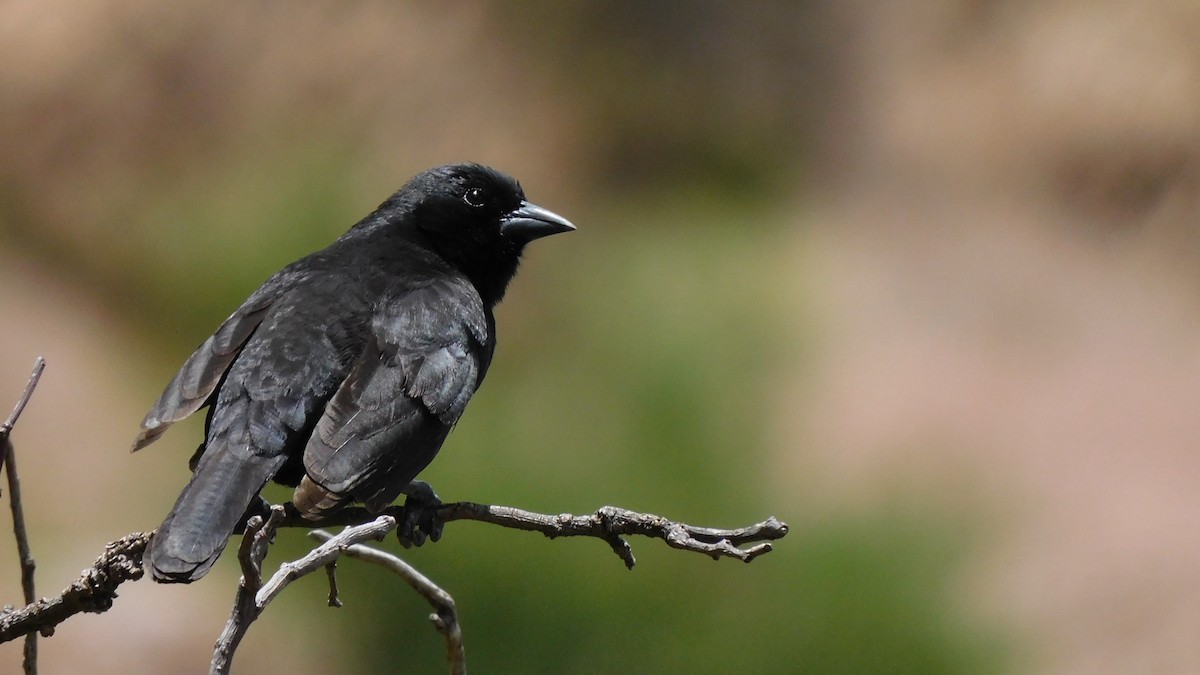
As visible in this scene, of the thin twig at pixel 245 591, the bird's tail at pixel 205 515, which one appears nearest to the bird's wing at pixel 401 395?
the bird's tail at pixel 205 515

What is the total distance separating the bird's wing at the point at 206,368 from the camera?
8.23 ft

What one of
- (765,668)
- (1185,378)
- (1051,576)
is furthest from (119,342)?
(1185,378)

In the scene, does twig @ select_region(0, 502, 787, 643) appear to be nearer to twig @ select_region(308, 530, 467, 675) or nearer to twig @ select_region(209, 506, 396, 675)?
twig @ select_region(209, 506, 396, 675)

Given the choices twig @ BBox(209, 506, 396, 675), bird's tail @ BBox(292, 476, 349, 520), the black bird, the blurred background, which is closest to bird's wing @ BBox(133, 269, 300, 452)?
the black bird

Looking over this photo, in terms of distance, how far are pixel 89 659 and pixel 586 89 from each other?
3451 mm

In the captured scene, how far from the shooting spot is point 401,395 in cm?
257

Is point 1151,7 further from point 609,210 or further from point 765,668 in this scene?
point 765,668

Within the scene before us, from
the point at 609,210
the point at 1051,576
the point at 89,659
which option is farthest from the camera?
the point at 609,210

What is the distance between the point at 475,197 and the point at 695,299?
2.68 meters

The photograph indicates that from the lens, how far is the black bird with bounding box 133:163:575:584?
7.36 feet

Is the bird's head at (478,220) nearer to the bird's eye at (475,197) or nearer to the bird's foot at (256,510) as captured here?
the bird's eye at (475,197)

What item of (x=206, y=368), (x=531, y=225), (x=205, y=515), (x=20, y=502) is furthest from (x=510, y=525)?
(x=531, y=225)

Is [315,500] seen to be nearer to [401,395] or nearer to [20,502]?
[401,395]

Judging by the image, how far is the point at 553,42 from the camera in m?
6.28
